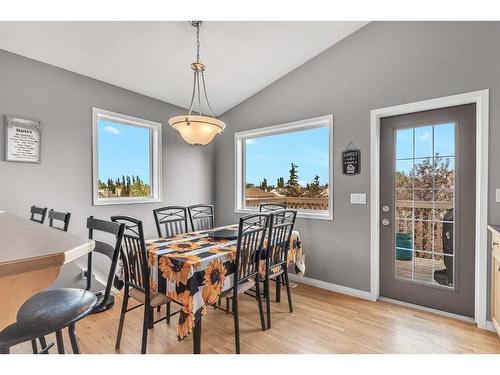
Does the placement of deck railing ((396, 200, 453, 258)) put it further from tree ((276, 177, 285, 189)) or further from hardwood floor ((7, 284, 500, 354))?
tree ((276, 177, 285, 189))

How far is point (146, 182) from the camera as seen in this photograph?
3.42 meters

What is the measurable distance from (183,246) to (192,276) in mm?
492

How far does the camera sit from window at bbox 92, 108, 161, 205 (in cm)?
293

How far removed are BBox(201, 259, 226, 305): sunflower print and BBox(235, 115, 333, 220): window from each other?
1692 millimetres

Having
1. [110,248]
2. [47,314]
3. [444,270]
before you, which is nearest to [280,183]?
[444,270]

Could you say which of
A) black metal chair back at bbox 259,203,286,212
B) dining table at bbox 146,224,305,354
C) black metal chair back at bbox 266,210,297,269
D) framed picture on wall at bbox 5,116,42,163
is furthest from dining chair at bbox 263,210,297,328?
framed picture on wall at bbox 5,116,42,163

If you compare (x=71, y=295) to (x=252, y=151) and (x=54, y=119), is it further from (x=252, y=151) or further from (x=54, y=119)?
(x=252, y=151)

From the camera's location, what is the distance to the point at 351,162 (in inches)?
113

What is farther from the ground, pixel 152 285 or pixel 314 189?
pixel 314 189

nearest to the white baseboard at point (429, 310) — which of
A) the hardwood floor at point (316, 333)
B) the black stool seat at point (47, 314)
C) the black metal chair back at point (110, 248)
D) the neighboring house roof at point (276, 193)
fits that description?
the hardwood floor at point (316, 333)

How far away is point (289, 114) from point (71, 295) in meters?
2.93

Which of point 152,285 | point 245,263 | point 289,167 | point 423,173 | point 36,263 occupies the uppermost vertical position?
point 289,167

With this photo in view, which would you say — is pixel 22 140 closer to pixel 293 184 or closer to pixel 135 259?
Answer: pixel 135 259
